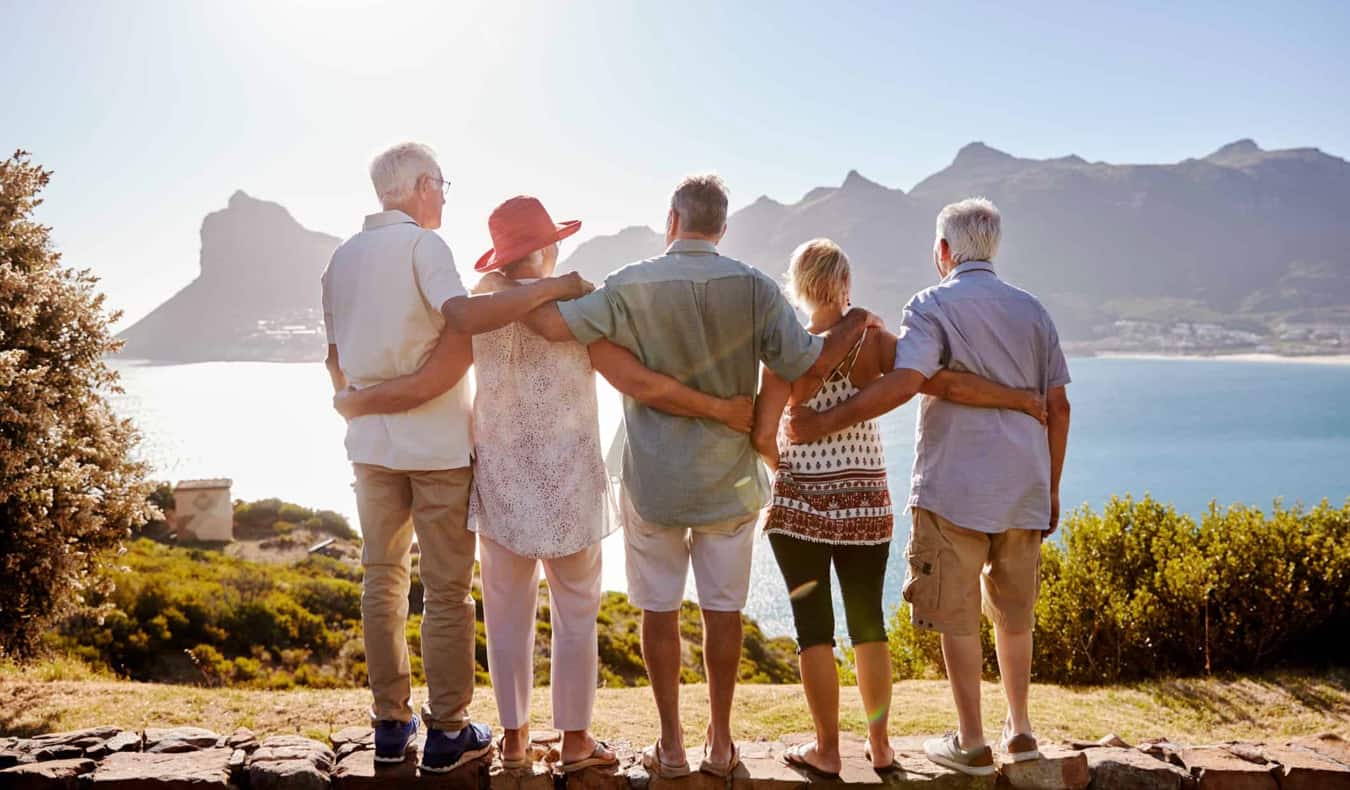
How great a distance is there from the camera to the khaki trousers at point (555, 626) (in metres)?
3.27

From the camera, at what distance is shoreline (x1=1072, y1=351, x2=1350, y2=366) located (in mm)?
180750

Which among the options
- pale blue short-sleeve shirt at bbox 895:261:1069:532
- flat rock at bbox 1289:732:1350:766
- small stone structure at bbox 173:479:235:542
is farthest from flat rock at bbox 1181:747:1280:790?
small stone structure at bbox 173:479:235:542

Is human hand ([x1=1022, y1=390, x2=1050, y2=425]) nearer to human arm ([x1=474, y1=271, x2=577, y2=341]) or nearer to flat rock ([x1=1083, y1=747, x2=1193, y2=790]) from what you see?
flat rock ([x1=1083, y1=747, x2=1193, y2=790])

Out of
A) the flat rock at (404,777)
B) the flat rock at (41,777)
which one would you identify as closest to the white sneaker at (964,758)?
the flat rock at (404,777)

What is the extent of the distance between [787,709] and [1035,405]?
3076 mm

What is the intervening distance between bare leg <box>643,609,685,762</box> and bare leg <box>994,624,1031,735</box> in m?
1.31

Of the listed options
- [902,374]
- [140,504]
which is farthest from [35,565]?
[902,374]

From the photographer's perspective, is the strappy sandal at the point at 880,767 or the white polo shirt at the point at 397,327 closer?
the white polo shirt at the point at 397,327

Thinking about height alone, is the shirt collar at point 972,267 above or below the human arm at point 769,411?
above

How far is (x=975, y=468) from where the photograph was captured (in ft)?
11.1

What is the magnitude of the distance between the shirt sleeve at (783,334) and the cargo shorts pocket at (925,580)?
91cm

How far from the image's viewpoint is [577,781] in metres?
3.31

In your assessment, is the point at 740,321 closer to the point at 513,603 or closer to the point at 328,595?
the point at 513,603

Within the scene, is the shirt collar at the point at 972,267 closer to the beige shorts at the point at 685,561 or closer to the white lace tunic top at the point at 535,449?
the beige shorts at the point at 685,561
